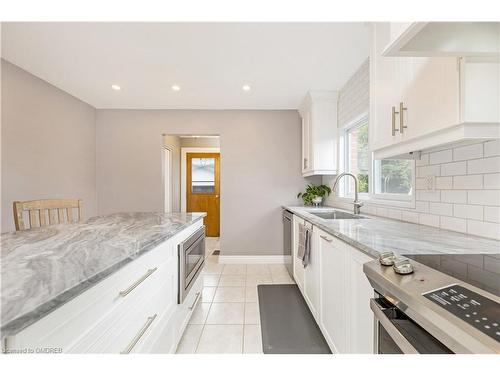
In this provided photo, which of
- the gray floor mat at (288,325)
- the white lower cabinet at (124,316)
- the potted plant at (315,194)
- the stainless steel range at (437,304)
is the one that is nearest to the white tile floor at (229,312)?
the gray floor mat at (288,325)

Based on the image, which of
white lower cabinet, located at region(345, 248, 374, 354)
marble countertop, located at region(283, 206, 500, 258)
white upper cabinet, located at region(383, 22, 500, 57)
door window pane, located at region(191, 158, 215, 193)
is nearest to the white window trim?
marble countertop, located at region(283, 206, 500, 258)

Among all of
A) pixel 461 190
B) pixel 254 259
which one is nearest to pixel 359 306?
pixel 461 190

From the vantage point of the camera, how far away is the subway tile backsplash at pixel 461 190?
1.15 m

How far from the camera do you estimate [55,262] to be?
749 mm

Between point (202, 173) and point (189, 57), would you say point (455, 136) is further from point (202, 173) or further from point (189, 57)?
point (202, 173)

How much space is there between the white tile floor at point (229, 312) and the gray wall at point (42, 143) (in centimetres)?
225

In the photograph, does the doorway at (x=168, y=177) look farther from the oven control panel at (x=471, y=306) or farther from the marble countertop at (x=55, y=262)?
the oven control panel at (x=471, y=306)

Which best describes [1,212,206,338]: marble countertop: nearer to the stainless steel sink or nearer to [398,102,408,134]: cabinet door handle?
[398,102,408,134]: cabinet door handle

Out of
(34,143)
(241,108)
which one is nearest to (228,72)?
(241,108)

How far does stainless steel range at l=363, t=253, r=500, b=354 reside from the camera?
477 millimetres

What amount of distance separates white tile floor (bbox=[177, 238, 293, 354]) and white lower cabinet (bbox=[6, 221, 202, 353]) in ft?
1.03

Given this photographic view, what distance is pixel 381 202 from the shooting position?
212cm

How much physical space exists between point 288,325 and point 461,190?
1574mm

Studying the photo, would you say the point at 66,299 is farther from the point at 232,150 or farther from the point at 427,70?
the point at 232,150
